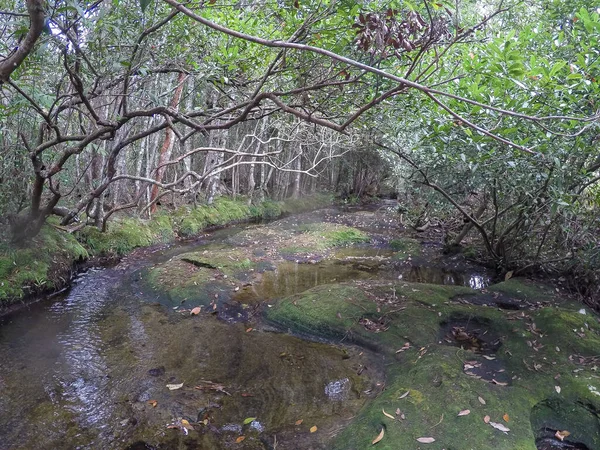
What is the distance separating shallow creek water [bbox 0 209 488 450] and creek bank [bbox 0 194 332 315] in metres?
0.47

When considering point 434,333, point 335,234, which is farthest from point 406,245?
point 434,333

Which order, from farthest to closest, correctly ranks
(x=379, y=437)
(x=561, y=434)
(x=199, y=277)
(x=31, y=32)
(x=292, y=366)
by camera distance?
1. (x=199, y=277)
2. (x=292, y=366)
3. (x=561, y=434)
4. (x=379, y=437)
5. (x=31, y=32)

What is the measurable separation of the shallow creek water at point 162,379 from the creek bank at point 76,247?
47 cm

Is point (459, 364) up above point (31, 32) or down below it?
below

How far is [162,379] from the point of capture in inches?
199

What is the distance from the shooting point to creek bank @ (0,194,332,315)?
288 inches

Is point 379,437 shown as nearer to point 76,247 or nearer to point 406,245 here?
point 76,247

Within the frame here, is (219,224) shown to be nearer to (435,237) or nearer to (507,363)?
(435,237)

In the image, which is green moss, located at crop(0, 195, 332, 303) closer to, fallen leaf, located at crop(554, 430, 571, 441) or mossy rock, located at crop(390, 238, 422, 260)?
mossy rock, located at crop(390, 238, 422, 260)

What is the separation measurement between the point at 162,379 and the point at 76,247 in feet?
18.6

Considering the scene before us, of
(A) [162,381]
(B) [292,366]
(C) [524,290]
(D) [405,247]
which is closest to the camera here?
(A) [162,381]

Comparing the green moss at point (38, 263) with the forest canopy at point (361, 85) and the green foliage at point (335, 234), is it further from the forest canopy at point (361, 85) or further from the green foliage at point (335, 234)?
the green foliage at point (335, 234)

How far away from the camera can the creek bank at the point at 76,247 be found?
731 centimetres

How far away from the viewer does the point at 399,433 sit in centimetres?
369
